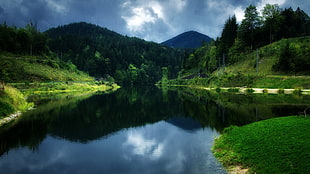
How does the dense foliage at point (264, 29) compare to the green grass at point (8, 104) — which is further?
the dense foliage at point (264, 29)

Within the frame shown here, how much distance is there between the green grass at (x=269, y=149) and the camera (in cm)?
816

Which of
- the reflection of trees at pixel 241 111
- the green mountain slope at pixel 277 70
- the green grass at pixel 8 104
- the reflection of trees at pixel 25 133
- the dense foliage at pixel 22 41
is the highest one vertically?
the dense foliage at pixel 22 41

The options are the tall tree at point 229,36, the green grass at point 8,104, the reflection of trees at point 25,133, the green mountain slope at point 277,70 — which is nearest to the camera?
the reflection of trees at point 25,133

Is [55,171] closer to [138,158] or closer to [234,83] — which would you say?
[138,158]

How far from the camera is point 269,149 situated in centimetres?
992

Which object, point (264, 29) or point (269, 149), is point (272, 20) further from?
point (269, 149)

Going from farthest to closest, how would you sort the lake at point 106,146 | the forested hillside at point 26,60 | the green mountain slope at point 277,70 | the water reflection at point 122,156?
the forested hillside at point 26,60 < the green mountain slope at point 277,70 < the lake at point 106,146 < the water reflection at point 122,156

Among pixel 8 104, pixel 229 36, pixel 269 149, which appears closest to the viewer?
pixel 269 149

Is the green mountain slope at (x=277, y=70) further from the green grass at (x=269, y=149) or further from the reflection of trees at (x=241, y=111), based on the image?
the green grass at (x=269, y=149)

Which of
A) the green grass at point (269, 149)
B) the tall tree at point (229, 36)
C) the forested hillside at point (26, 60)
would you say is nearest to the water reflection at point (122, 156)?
the green grass at point (269, 149)

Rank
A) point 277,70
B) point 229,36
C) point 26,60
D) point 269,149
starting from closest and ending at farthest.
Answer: point 269,149 < point 277,70 < point 26,60 < point 229,36

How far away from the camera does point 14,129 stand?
17.5 metres

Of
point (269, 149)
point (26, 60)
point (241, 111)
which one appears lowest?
point (241, 111)

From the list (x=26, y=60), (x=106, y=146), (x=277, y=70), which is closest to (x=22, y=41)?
(x=26, y=60)
